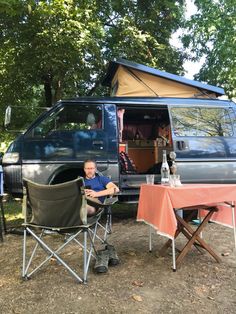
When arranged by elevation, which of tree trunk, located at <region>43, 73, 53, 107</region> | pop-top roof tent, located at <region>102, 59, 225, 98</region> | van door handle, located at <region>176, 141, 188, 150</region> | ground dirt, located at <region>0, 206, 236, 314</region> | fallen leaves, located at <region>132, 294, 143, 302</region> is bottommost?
ground dirt, located at <region>0, 206, 236, 314</region>

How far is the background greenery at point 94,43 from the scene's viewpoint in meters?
9.71

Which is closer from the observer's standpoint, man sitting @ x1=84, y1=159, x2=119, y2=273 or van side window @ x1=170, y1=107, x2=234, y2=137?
man sitting @ x1=84, y1=159, x2=119, y2=273

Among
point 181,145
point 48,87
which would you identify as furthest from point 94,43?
point 181,145

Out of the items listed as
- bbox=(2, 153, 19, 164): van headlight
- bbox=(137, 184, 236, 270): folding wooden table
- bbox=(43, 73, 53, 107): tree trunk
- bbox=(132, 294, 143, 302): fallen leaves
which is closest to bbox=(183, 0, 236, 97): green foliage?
bbox=(43, 73, 53, 107): tree trunk

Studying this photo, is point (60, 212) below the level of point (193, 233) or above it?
above

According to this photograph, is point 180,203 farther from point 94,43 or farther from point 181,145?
point 94,43

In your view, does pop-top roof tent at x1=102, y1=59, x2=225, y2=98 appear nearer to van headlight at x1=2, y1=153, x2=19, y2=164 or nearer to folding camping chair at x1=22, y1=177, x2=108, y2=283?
van headlight at x1=2, y1=153, x2=19, y2=164

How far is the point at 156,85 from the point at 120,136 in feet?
4.85

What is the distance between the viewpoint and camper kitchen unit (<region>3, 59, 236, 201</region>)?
5848mm

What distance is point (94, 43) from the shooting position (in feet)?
33.3

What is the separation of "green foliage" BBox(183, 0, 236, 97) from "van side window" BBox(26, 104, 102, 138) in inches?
262

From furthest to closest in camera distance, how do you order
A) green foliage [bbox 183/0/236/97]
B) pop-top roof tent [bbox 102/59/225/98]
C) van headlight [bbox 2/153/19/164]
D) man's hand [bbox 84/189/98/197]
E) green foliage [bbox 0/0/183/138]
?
green foliage [bbox 183/0/236/97] < green foliage [bbox 0/0/183/138] < pop-top roof tent [bbox 102/59/225/98] < van headlight [bbox 2/153/19/164] < man's hand [bbox 84/189/98/197]

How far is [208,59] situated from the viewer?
1248 centimetres

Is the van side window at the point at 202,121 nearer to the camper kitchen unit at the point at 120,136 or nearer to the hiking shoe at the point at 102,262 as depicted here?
the camper kitchen unit at the point at 120,136
